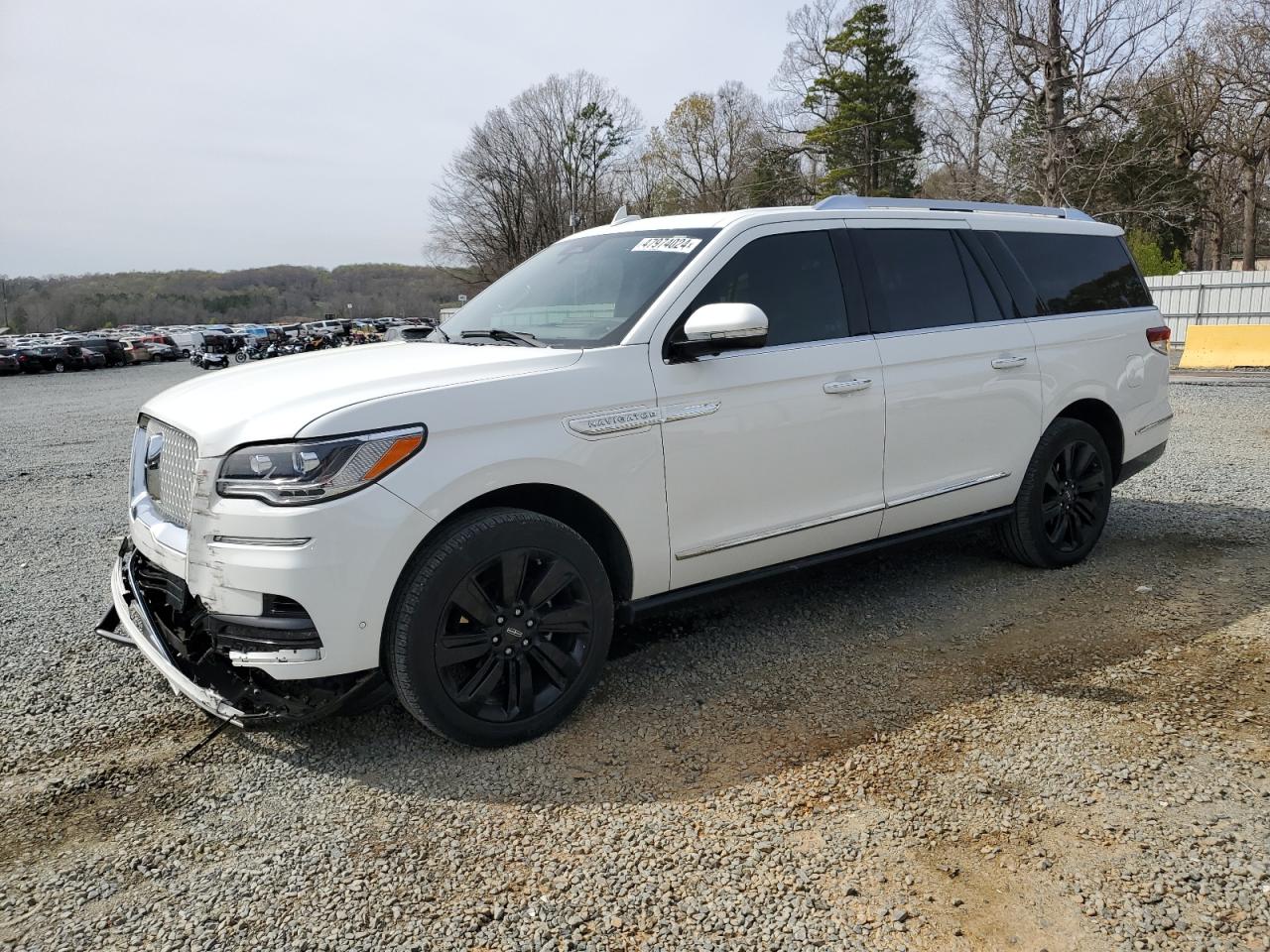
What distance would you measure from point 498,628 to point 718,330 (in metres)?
1.35

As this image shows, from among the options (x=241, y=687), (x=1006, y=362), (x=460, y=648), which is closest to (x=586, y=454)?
(x=460, y=648)

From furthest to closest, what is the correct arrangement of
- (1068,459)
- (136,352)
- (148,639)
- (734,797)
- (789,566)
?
(136,352) → (1068,459) → (789,566) → (148,639) → (734,797)

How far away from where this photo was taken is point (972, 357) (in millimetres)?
4562

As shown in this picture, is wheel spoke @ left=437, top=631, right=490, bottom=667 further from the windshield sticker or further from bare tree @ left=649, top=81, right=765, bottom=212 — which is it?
bare tree @ left=649, top=81, right=765, bottom=212

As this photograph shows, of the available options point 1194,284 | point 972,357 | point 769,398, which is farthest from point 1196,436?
point 1194,284

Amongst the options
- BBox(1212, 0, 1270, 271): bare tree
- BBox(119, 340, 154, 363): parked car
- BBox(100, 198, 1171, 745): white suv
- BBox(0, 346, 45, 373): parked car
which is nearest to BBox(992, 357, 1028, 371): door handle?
BBox(100, 198, 1171, 745): white suv

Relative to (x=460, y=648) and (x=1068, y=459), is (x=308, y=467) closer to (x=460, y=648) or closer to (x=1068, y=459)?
(x=460, y=648)

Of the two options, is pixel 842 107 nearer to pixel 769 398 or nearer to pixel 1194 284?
pixel 1194 284

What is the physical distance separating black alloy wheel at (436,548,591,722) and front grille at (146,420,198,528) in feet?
3.24

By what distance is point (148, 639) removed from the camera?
335 centimetres

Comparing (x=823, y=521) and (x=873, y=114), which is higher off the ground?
(x=873, y=114)

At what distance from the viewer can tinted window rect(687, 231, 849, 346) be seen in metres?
3.85

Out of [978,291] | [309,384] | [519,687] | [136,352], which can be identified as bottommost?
[519,687]

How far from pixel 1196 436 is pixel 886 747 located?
8300 millimetres
